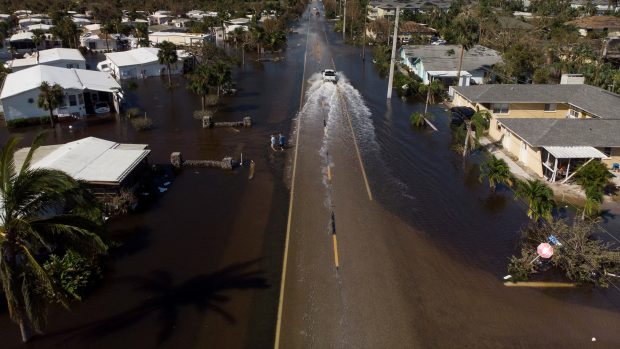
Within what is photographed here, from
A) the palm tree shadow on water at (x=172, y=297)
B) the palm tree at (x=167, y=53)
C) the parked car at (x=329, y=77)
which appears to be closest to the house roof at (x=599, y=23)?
the parked car at (x=329, y=77)

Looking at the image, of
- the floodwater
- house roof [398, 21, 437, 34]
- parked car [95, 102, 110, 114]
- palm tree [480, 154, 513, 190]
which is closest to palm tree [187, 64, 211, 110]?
the floodwater

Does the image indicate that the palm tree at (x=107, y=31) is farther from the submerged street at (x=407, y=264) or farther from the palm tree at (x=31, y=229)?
the palm tree at (x=31, y=229)

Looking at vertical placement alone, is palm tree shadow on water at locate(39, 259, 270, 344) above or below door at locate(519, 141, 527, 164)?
below

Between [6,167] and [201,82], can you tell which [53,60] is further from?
[6,167]

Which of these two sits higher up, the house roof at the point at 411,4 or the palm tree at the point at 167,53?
the house roof at the point at 411,4

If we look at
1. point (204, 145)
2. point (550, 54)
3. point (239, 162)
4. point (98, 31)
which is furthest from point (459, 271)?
point (98, 31)

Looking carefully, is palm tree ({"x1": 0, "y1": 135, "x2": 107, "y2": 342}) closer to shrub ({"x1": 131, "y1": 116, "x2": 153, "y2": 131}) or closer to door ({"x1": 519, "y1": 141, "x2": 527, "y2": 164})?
shrub ({"x1": 131, "y1": 116, "x2": 153, "y2": 131})

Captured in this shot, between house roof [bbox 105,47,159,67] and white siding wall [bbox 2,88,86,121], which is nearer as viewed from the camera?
white siding wall [bbox 2,88,86,121]
